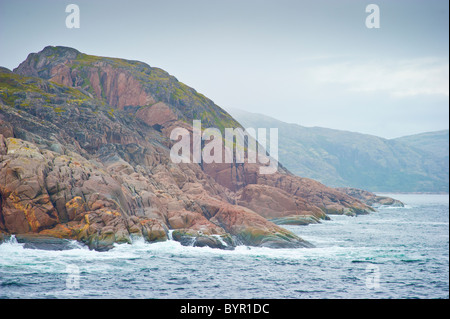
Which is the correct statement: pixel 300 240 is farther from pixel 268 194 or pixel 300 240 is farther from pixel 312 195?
pixel 312 195

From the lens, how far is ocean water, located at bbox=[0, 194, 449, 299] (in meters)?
37.1

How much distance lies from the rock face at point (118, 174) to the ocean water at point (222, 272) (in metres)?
4.62

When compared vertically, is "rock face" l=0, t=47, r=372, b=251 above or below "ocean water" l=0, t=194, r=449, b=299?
above

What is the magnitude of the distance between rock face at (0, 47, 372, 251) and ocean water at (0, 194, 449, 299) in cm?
462

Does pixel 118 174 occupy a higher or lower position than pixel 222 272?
higher

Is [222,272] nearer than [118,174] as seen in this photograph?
Yes

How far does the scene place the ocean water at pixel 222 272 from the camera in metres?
37.1

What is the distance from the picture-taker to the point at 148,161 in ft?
306

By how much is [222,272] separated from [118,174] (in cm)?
3650

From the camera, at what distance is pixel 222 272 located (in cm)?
4512

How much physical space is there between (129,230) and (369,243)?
1527 inches

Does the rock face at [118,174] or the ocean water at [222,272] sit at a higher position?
the rock face at [118,174]

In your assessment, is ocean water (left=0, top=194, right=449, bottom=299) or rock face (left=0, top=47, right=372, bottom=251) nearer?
ocean water (left=0, top=194, right=449, bottom=299)
